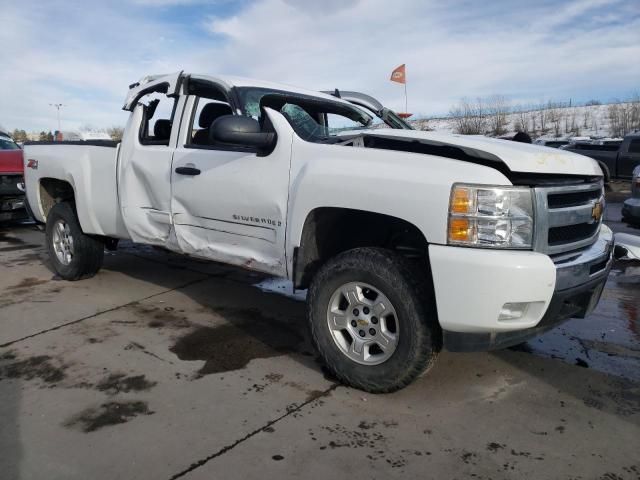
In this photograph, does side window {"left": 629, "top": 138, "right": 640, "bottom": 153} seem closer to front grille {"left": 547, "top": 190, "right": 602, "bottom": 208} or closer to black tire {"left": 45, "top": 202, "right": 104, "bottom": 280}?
front grille {"left": 547, "top": 190, "right": 602, "bottom": 208}

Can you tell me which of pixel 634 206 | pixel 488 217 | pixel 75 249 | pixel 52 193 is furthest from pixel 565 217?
pixel 52 193

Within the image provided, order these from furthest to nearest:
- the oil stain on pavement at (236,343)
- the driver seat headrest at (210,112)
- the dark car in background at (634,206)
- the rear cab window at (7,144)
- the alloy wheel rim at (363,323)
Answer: the rear cab window at (7,144)
the dark car in background at (634,206)
the driver seat headrest at (210,112)
the oil stain on pavement at (236,343)
the alloy wheel rim at (363,323)

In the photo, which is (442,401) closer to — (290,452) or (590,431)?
(590,431)

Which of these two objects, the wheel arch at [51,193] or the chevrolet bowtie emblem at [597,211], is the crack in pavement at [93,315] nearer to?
the wheel arch at [51,193]

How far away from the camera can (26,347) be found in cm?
391

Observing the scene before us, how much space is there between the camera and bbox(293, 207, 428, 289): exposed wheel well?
3.31 metres

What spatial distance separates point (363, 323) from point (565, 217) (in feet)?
4.19

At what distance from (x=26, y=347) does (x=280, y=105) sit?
104 inches

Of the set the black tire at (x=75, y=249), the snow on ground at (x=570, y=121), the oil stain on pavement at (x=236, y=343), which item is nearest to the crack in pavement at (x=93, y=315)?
the black tire at (x=75, y=249)

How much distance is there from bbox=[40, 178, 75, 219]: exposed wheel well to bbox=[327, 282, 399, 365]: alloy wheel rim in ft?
13.1

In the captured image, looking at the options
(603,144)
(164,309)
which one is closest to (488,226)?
(164,309)

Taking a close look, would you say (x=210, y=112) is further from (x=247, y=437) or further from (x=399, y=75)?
(x=399, y=75)

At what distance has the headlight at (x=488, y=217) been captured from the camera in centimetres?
272

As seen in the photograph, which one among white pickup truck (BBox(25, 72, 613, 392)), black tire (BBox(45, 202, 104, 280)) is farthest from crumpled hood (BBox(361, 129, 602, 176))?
black tire (BBox(45, 202, 104, 280))
